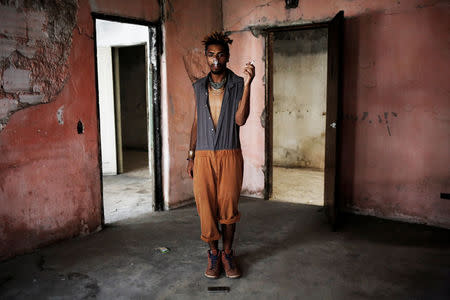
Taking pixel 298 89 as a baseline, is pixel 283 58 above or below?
above

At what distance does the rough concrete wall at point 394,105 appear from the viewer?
3.79 m

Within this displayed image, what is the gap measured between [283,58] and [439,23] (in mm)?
3495

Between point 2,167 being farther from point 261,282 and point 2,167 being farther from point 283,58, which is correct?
point 283,58

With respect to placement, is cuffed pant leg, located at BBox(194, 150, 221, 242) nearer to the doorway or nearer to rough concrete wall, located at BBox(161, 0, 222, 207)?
rough concrete wall, located at BBox(161, 0, 222, 207)

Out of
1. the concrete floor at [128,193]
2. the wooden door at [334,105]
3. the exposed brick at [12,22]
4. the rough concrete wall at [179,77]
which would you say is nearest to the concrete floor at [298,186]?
the wooden door at [334,105]

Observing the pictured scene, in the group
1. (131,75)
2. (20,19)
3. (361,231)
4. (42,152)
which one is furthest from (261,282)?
(131,75)

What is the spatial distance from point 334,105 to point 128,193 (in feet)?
10.2

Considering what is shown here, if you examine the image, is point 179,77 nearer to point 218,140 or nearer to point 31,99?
point 31,99

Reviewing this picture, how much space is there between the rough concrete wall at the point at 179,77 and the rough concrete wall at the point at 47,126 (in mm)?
863

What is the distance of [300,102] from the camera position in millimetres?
6891

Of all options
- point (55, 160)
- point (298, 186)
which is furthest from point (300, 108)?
point (55, 160)

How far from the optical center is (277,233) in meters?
3.79

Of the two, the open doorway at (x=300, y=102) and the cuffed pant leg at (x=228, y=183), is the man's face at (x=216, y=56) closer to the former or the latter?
the cuffed pant leg at (x=228, y=183)

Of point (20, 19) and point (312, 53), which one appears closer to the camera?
point (20, 19)
